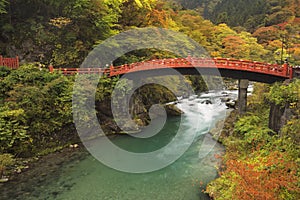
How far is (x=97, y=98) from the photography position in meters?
23.0

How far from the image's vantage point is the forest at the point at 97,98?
1222cm

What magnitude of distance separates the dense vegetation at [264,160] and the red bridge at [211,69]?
2.61 m

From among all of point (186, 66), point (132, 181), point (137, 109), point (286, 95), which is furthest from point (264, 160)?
point (137, 109)

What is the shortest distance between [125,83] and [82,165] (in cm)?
894

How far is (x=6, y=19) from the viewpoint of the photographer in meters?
25.8

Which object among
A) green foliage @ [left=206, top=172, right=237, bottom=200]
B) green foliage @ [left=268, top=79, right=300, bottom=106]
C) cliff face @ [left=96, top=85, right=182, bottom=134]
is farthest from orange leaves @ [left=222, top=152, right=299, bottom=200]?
cliff face @ [left=96, top=85, right=182, bottom=134]

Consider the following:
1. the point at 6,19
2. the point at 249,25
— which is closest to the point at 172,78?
the point at 6,19

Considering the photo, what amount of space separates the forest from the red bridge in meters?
1.18

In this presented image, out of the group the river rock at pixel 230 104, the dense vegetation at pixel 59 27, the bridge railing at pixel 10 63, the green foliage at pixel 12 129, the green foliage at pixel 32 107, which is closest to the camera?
the green foliage at pixel 12 129

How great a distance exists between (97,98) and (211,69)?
33.5ft

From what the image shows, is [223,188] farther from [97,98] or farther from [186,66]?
[97,98]

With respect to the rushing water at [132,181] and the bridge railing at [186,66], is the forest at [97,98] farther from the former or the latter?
the rushing water at [132,181]

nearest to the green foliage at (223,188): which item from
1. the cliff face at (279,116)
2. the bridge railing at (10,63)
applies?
the cliff face at (279,116)

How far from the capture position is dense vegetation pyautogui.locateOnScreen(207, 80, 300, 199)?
34.0 ft
